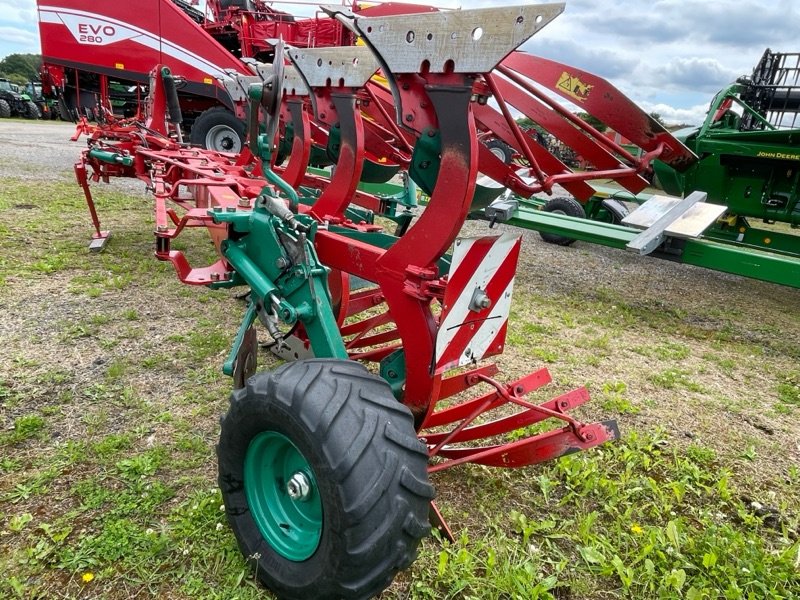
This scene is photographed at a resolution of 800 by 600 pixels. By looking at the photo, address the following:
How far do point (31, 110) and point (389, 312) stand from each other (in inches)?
1381

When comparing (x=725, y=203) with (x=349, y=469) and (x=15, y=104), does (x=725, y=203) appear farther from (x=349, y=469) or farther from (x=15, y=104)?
(x=15, y=104)

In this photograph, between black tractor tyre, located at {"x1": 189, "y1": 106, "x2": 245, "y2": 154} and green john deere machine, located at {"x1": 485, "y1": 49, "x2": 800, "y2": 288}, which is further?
black tractor tyre, located at {"x1": 189, "y1": 106, "x2": 245, "y2": 154}

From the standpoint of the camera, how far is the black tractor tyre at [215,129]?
10.6 m

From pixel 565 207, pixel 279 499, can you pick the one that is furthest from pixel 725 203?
pixel 279 499

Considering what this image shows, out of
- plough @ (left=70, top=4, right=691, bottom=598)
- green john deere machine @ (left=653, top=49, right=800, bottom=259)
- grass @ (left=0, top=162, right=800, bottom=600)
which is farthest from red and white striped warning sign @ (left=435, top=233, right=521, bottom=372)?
green john deere machine @ (left=653, top=49, right=800, bottom=259)

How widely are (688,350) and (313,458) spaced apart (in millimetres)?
3911

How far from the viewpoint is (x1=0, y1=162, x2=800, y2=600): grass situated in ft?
6.59

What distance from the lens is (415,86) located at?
1957 millimetres

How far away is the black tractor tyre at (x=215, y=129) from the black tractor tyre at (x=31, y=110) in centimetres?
2514

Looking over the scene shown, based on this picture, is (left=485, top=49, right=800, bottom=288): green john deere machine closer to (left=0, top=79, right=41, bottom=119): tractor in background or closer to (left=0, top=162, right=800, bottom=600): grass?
(left=0, top=162, right=800, bottom=600): grass

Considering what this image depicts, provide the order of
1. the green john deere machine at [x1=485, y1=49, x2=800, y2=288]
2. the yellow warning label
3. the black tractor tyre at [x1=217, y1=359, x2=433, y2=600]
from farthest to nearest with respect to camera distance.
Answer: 1. the green john deere machine at [x1=485, y1=49, x2=800, y2=288]
2. the yellow warning label
3. the black tractor tyre at [x1=217, y1=359, x2=433, y2=600]

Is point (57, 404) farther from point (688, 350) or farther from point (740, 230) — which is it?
point (740, 230)

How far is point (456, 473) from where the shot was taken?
262cm

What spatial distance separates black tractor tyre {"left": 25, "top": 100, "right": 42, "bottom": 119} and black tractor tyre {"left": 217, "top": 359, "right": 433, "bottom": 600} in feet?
115
